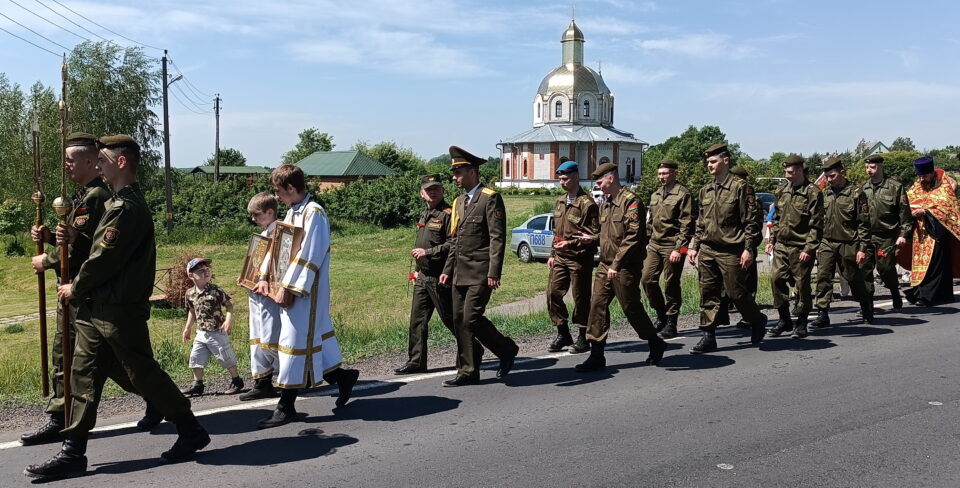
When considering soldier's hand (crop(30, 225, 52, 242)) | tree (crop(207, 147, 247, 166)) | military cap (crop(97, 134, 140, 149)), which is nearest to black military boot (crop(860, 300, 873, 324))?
military cap (crop(97, 134, 140, 149))

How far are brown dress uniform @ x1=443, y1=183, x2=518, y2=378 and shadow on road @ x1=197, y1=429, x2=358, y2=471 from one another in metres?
1.68

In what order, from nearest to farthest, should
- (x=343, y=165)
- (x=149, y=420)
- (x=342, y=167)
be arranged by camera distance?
(x=149, y=420)
(x=342, y=167)
(x=343, y=165)

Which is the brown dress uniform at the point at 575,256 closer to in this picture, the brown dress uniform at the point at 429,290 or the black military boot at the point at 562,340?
the black military boot at the point at 562,340

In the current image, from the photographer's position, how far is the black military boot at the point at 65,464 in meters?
4.45

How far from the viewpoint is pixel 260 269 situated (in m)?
5.66

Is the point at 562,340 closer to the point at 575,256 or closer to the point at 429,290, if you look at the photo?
the point at 575,256

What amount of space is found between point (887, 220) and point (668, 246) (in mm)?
3445

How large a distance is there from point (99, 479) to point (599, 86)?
75.2m

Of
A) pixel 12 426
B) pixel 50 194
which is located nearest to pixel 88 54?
pixel 50 194

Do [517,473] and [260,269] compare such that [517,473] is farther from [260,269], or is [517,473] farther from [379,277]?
[379,277]

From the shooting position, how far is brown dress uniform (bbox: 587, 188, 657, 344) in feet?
23.0

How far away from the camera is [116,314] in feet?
15.2

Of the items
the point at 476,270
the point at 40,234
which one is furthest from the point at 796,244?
the point at 40,234

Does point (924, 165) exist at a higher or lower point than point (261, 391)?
higher
